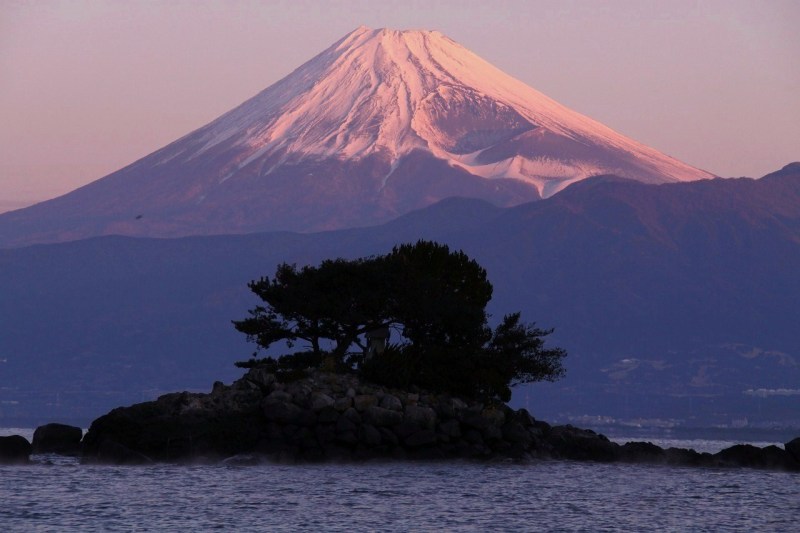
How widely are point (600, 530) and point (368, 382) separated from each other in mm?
25032

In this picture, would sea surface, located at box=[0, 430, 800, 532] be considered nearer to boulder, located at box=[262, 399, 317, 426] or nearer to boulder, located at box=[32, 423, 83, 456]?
boulder, located at box=[262, 399, 317, 426]

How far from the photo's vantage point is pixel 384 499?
59.3m

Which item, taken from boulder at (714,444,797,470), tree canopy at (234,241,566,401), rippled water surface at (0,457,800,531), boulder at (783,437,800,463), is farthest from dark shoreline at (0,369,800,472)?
boulder at (783,437,800,463)

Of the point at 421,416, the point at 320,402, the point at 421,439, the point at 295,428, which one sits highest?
the point at 320,402

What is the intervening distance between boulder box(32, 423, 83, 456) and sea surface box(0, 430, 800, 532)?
5.37m

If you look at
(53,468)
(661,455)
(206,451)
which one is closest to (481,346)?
(661,455)

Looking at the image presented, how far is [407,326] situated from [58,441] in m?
16.7

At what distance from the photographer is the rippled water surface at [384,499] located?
176 feet

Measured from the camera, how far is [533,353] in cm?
8394

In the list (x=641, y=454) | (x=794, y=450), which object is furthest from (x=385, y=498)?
(x=794, y=450)

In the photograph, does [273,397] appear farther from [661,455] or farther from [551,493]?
[661,455]

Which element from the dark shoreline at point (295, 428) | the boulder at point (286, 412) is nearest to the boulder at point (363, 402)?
the dark shoreline at point (295, 428)

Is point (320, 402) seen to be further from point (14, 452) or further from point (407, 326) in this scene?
point (14, 452)

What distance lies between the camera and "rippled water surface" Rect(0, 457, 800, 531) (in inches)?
2116
